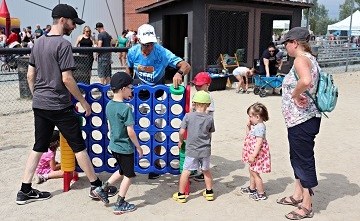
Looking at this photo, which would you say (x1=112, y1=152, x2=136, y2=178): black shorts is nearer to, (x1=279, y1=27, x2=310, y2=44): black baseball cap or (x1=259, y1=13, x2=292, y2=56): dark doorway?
(x1=279, y1=27, x2=310, y2=44): black baseball cap

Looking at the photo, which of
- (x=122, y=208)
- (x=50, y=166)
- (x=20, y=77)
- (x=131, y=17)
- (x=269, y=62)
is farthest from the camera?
(x=131, y=17)

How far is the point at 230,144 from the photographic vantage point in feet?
21.3

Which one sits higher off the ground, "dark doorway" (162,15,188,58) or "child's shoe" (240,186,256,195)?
"dark doorway" (162,15,188,58)

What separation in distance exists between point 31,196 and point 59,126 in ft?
2.62

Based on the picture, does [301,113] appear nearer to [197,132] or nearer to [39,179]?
[197,132]

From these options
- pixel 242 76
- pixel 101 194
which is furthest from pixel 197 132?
pixel 242 76

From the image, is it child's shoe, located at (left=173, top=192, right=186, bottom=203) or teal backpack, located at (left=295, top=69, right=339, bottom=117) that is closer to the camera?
teal backpack, located at (left=295, top=69, right=339, bottom=117)

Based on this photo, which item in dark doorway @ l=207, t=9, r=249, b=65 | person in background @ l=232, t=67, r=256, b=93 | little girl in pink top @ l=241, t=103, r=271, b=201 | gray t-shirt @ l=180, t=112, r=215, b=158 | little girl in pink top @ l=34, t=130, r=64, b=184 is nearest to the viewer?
gray t-shirt @ l=180, t=112, r=215, b=158

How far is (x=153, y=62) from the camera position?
477cm

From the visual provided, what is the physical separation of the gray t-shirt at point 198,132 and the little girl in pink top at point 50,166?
1.56 meters

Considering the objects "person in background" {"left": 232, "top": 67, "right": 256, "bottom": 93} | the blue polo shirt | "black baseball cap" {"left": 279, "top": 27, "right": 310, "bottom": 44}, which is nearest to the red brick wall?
"person in background" {"left": 232, "top": 67, "right": 256, "bottom": 93}

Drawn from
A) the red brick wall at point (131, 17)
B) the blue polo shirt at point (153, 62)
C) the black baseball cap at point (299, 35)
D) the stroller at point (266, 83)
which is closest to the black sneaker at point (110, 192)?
the blue polo shirt at point (153, 62)

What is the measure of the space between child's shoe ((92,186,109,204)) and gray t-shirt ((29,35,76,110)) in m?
0.89

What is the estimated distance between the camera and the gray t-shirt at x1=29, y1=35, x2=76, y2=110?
384cm
